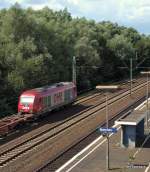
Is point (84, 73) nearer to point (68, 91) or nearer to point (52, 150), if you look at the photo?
point (68, 91)

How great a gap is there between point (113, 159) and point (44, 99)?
60.8ft

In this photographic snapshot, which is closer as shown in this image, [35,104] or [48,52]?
[35,104]

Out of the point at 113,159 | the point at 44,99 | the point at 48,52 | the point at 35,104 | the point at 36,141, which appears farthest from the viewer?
the point at 48,52

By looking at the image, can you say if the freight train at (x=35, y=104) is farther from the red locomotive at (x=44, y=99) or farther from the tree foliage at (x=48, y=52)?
the tree foliage at (x=48, y=52)

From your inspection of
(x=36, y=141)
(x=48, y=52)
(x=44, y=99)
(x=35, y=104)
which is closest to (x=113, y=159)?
(x=36, y=141)

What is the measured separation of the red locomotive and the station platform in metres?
11.3

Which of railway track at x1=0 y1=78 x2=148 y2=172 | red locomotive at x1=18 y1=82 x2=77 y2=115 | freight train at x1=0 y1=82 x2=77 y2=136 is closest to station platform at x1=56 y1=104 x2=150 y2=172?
railway track at x1=0 y1=78 x2=148 y2=172

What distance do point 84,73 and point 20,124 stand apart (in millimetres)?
38757

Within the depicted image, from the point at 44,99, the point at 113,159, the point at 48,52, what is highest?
the point at 48,52

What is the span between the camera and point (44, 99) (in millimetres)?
51281

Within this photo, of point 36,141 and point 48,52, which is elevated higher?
point 48,52

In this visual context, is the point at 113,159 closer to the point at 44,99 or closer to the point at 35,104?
the point at 35,104

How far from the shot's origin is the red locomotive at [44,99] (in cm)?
4944

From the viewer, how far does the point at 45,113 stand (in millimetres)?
52562
